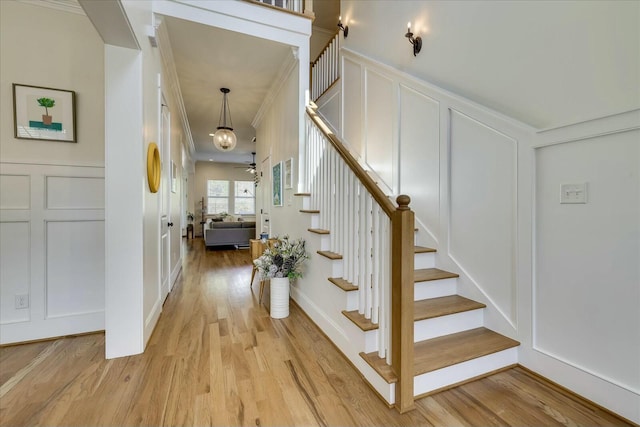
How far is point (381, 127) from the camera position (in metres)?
3.07

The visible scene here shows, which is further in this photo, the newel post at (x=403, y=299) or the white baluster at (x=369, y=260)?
the white baluster at (x=369, y=260)

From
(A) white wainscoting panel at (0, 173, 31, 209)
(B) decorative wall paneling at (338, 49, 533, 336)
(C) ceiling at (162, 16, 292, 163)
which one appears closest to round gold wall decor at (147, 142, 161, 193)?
(A) white wainscoting panel at (0, 173, 31, 209)

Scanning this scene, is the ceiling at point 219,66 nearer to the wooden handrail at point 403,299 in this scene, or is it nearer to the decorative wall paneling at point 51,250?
the decorative wall paneling at point 51,250

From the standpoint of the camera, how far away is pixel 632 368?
1351mm

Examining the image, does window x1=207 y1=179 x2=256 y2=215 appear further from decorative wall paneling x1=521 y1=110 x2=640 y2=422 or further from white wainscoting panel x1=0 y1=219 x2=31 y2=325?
decorative wall paneling x1=521 y1=110 x2=640 y2=422

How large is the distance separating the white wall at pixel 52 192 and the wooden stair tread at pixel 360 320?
208cm

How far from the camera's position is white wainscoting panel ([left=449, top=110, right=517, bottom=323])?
73.4 inches

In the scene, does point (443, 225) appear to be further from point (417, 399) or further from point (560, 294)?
point (417, 399)

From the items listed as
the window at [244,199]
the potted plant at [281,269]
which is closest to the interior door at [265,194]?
the potted plant at [281,269]

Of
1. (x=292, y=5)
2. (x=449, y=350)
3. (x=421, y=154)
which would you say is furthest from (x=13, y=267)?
(x=292, y=5)

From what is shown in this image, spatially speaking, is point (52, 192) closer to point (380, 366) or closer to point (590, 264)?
point (380, 366)

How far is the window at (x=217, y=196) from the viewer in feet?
35.0

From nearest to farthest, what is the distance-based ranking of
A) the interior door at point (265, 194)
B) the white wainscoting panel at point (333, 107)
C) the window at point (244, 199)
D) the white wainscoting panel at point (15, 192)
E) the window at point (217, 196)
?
the white wainscoting panel at point (15, 192) → the white wainscoting panel at point (333, 107) → the interior door at point (265, 194) → the window at point (217, 196) → the window at point (244, 199)

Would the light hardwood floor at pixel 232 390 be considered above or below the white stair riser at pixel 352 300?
below
